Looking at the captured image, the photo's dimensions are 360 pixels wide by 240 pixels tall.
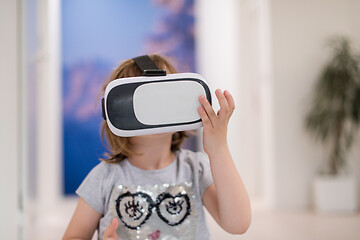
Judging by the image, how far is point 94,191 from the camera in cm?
60

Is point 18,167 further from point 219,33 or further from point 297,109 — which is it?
point 297,109

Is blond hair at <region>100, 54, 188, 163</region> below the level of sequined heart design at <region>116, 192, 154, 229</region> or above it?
above

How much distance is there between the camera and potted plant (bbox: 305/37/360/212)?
1984 millimetres

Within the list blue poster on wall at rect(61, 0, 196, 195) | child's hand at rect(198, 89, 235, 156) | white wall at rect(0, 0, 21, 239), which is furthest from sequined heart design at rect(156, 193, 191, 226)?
blue poster on wall at rect(61, 0, 196, 195)

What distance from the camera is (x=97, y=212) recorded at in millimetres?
604

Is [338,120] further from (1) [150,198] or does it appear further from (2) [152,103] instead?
(2) [152,103]

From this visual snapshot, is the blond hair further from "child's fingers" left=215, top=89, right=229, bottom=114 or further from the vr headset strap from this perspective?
"child's fingers" left=215, top=89, right=229, bottom=114

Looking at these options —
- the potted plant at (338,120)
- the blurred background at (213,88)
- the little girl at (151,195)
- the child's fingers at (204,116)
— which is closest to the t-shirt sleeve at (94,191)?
the little girl at (151,195)

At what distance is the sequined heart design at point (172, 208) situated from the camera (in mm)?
583

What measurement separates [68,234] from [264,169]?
1.80m

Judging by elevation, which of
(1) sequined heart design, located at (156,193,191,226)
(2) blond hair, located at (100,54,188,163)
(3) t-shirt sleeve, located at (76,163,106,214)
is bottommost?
(1) sequined heart design, located at (156,193,191,226)

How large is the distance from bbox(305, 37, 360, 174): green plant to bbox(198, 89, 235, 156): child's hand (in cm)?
167

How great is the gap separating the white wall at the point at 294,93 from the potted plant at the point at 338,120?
0.07 metres

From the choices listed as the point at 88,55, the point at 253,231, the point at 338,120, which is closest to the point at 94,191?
the point at 253,231
